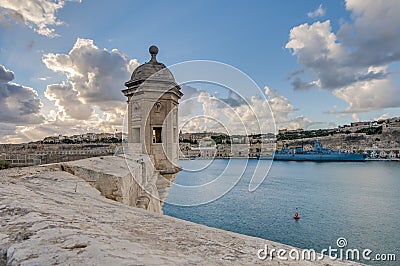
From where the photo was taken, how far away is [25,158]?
20.0 ft

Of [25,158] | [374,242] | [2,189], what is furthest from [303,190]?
[2,189]

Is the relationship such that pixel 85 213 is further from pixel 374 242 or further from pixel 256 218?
pixel 256 218

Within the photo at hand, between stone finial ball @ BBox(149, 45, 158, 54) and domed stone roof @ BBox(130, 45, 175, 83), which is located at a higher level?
stone finial ball @ BBox(149, 45, 158, 54)

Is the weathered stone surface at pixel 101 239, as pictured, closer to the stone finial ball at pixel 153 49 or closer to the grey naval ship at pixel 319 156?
the stone finial ball at pixel 153 49

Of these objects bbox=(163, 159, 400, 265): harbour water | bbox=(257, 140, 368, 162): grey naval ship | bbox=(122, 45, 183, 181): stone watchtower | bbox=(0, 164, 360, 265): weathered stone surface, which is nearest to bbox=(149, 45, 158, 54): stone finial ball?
bbox=(122, 45, 183, 181): stone watchtower

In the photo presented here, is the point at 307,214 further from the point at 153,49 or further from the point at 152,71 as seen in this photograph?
the point at 153,49

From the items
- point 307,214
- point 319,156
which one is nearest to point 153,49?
point 307,214

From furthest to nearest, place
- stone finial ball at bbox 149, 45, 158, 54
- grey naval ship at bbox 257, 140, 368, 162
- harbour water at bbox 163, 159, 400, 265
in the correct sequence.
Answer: grey naval ship at bbox 257, 140, 368, 162 < harbour water at bbox 163, 159, 400, 265 < stone finial ball at bbox 149, 45, 158, 54

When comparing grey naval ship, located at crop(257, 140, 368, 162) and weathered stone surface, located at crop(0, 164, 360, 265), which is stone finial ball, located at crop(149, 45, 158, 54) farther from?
grey naval ship, located at crop(257, 140, 368, 162)

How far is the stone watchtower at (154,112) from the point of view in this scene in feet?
28.8

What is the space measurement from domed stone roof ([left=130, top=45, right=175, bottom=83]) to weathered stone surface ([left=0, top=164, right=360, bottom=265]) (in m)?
Answer: 6.89

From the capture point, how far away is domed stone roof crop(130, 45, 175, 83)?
881cm

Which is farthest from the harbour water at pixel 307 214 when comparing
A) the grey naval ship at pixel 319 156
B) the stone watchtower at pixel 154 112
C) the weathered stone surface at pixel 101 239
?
the grey naval ship at pixel 319 156

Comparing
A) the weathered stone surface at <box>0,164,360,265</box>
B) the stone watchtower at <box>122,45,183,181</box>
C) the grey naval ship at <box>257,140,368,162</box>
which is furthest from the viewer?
the grey naval ship at <box>257,140,368,162</box>
